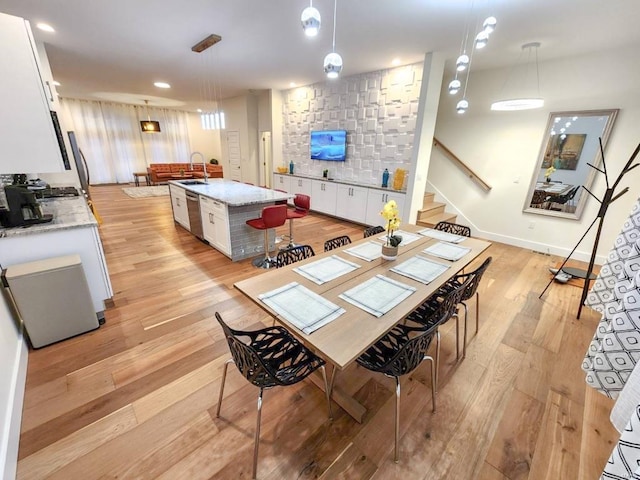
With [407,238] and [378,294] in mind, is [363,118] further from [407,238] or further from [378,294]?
[378,294]

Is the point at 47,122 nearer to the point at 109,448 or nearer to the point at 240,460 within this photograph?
the point at 109,448

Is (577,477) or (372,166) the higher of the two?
(372,166)

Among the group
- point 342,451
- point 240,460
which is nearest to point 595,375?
point 342,451

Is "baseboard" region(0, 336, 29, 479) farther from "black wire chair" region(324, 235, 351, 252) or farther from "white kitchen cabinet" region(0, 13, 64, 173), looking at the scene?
"black wire chair" region(324, 235, 351, 252)

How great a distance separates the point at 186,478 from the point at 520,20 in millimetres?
4548

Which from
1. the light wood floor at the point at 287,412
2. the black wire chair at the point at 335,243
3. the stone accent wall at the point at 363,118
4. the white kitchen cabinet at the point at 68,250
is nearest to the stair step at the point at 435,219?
the stone accent wall at the point at 363,118

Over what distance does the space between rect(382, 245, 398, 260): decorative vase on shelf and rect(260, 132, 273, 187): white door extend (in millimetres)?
6080

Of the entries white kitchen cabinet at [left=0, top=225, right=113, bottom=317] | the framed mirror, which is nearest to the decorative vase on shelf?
white kitchen cabinet at [left=0, top=225, right=113, bottom=317]

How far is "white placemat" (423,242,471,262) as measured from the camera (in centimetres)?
205

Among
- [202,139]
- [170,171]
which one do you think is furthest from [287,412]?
[202,139]

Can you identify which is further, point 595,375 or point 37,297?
point 37,297

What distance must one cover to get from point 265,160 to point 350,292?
22.4 ft

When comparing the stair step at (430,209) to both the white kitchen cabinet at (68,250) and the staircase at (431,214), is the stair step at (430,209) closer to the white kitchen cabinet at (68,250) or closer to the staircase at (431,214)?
the staircase at (431,214)

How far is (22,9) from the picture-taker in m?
2.74
